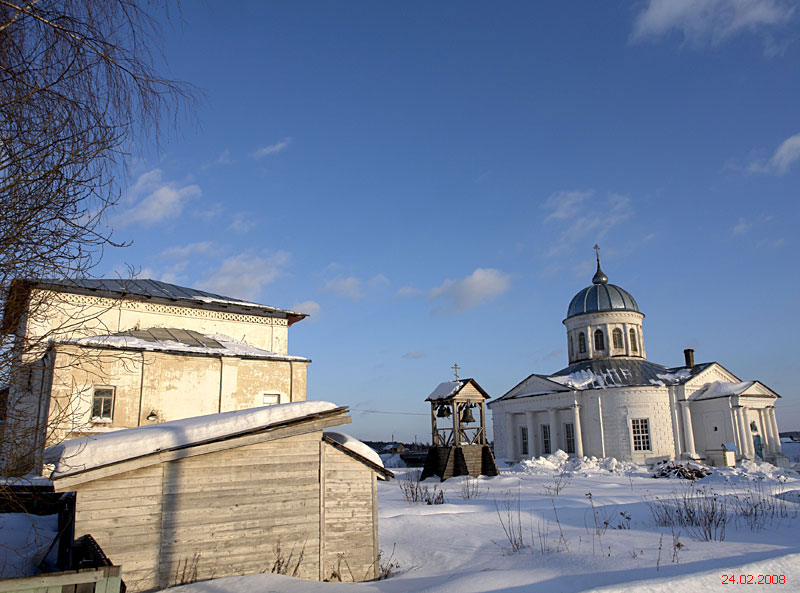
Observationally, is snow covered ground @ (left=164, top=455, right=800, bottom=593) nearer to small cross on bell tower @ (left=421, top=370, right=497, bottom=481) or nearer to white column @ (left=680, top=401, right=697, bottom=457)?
small cross on bell tower @ (left=421, top=370, right=497, bottom=481)

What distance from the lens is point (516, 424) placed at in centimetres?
4038

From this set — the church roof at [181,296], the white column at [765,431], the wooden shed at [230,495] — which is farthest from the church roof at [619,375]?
the wooden shed at [230,495]

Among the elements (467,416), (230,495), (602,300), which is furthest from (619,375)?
(230,495)

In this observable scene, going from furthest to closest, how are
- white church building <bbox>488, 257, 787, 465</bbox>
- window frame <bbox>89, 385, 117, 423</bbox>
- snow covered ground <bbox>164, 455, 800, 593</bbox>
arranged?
1. white church building <bbox>488, 257, 787, 465</bbox>
2. window frame <bbox>89, 385, 117, 423</bbox>
3. snow covered ground <bbox>164, 455, 800, 593</bbox>

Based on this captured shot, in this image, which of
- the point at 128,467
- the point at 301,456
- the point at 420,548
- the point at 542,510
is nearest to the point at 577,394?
the point at 542,510

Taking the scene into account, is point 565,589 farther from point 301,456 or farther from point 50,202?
point 50,202

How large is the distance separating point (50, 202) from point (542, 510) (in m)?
13.2

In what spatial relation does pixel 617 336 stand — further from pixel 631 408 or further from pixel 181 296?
pixel 181 296

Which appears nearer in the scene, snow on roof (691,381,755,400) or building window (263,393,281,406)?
building window (263,393,281,406)

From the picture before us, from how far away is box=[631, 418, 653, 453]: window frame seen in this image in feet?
112

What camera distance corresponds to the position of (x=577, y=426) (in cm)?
3547

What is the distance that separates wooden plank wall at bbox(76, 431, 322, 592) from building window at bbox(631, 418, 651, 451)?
1161 inches

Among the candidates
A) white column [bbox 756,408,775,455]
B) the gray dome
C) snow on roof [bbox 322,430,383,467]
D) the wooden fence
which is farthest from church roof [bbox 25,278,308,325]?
white column [bbox 756,408,775,455]

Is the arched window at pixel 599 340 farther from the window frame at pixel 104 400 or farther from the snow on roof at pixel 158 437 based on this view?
the snow on roof at pixel 158 437
